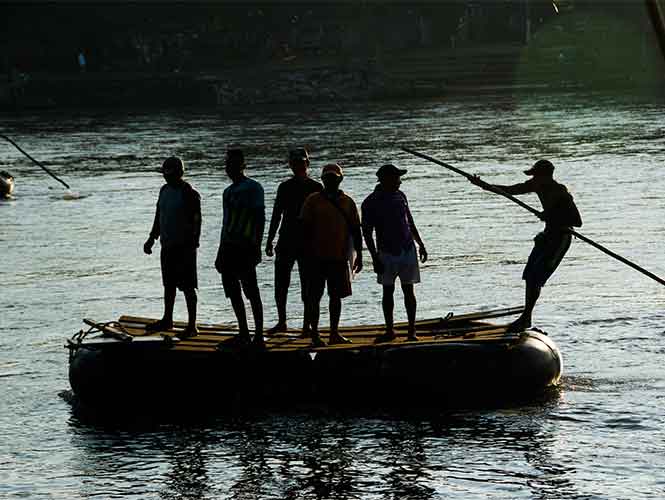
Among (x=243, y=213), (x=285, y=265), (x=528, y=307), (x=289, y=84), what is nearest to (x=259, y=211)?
(x=243, y=213)

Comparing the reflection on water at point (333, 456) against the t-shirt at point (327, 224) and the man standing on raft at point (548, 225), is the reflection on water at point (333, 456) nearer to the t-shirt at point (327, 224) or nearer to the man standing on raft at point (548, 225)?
the man standing on raft at point (548, 225)

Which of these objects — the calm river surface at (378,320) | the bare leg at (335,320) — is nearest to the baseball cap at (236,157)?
the bare leg at (335,320)

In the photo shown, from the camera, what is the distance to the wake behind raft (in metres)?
15.8

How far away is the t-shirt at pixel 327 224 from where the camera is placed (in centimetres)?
1556

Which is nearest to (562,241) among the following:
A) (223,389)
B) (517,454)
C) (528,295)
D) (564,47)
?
(528,295)

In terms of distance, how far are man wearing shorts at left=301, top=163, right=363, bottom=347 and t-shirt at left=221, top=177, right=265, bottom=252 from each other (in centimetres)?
52

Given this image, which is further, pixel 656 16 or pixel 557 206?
pixel 557 206

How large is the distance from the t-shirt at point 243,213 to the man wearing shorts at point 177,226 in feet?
1.63

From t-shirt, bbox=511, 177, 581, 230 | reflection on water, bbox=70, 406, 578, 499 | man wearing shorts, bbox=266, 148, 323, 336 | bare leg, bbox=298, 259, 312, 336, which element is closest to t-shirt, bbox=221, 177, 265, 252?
man wearing shorts, bbox=266, 148, 323, 336

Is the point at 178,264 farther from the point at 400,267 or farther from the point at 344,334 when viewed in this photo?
the point at 400,267

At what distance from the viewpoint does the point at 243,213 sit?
1537 cm

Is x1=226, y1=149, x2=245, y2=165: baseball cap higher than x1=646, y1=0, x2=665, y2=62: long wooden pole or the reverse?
the reverse

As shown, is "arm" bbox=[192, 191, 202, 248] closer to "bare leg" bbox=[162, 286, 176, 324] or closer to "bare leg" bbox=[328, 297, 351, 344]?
"bare leg" bbox=[162, 286, 176, 324]

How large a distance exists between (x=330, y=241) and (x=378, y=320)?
19.0 feet
